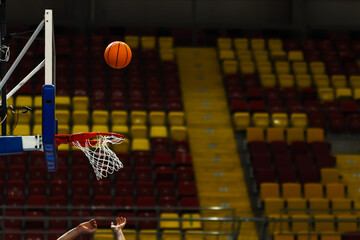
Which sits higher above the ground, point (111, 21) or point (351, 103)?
point (111, 21)

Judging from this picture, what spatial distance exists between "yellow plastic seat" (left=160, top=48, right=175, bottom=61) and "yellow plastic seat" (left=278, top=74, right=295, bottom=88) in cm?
320

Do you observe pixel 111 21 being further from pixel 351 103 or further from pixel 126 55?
pixel 126 55

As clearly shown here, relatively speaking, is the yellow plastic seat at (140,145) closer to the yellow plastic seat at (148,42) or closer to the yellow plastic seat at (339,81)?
the yellow plastic seat at (148,42)

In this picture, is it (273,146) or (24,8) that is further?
(24,8)

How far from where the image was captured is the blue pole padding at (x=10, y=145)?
774 centimetres

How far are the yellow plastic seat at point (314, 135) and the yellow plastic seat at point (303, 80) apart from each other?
247 centimetres

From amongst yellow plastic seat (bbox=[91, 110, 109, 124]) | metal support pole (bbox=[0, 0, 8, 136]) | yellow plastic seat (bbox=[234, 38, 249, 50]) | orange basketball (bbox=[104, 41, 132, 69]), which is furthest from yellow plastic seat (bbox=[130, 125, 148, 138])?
metal support pole (bbox=[0, 0, 8, 136])

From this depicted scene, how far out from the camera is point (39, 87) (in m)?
18.7

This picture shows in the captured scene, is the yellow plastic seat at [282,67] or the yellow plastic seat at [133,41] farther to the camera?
the yellow plastic seat at [133,41]

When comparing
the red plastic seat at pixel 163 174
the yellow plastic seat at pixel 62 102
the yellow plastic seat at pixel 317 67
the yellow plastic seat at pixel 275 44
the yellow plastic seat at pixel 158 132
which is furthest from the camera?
the yellow plastic seat at pixel 275 44

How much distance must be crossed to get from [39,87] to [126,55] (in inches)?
342

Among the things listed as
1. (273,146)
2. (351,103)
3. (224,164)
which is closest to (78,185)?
(224,164)

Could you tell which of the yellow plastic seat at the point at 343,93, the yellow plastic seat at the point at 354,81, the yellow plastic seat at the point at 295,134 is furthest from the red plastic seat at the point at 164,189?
the yellow plastic seat at the point at 354,81

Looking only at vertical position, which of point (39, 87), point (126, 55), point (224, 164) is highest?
point (39, 87)
